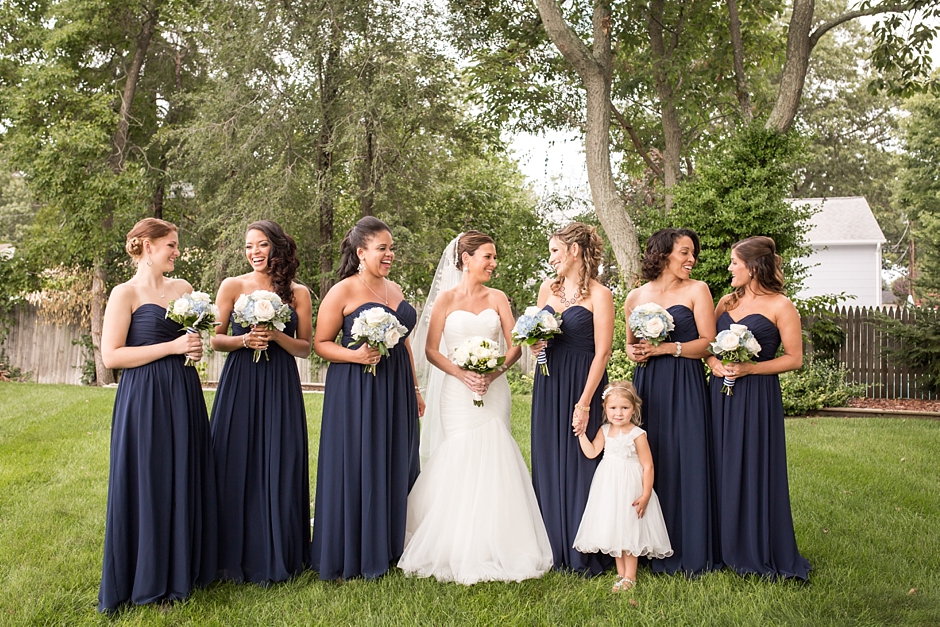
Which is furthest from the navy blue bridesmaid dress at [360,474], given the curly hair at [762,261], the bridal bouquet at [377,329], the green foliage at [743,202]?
the green foliage at [743,202]

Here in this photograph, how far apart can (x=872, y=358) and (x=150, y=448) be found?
1513cm

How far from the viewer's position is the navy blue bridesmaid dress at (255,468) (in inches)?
200

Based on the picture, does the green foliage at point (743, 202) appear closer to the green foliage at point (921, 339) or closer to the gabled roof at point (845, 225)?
the green foliage at point (921, 339)

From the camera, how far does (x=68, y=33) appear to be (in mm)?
17547

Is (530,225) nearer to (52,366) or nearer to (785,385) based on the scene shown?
(785,385)

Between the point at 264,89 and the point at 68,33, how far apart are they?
5.08m

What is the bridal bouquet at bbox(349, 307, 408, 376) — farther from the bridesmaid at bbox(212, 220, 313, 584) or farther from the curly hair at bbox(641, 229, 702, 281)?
the curly hair at bbox(641, 229, 702, 281)

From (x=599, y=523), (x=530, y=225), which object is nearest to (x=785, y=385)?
(x=530, y=225)

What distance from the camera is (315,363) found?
707 inches

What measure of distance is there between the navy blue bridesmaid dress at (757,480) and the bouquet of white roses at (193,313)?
3555 mm

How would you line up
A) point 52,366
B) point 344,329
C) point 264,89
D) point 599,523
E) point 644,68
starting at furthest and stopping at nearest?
1. point 52,366
2. point 264,89
3. point 644,68
4. point 344,329
5. point 599,523

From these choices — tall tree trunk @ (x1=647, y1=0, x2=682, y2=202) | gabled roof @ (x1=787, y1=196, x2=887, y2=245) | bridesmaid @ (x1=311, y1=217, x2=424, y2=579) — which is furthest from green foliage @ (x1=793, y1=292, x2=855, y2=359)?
gabled roof @ (x1=787, y1=196, x2=887, y2=245)

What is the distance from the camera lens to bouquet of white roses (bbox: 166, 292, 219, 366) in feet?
14.8

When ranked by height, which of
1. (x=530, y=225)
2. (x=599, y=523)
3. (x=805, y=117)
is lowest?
(x=599, y=523)
